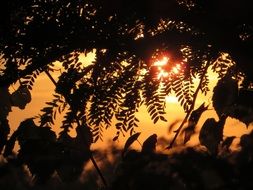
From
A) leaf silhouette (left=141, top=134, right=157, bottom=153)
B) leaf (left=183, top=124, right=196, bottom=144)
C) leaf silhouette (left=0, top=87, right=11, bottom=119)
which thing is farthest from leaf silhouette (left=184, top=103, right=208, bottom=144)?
leaf silhouette (left=0, top=87, right=11, bottom=119)

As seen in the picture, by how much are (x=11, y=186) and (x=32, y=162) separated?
19 centimetres

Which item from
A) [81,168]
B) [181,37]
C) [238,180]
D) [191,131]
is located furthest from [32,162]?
[181,37]

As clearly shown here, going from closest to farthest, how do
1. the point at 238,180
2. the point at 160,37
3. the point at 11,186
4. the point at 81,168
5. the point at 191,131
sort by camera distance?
the point at 238,180, the point at 11,186, the point at 81,168, the point at 191,131, the point at 160,37

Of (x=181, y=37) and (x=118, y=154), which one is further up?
A: (x=181, y=37)

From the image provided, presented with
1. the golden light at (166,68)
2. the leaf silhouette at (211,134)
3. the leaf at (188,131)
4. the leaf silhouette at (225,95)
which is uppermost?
the golden light at (166,68)

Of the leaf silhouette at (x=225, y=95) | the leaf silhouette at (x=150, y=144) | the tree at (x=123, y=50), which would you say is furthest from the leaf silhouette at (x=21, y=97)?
the leaf silhouette at (x=225, y=95)

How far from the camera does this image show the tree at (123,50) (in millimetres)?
1887

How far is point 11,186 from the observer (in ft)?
4.22

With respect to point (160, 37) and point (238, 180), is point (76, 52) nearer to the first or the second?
point (160, 37)

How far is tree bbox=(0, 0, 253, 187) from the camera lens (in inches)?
74.3

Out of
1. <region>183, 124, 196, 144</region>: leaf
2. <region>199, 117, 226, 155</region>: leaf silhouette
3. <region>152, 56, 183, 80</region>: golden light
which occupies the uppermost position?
<region>152, 56, 183, 80</region>: golden light

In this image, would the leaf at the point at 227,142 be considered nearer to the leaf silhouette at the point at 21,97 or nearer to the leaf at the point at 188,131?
the leaf at the point at 188,131

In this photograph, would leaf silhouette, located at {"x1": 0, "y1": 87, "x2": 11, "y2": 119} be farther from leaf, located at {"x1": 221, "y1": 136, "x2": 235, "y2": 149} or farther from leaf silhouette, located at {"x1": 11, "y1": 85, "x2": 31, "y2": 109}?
leaf, located at {"x1": 221, "y1": 136, "x2": 235, "y2": 149}

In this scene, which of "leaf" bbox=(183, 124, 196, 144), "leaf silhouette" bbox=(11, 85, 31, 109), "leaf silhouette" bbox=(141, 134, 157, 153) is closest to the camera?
"leaf silhouette" bbox=(141, 134, 157, 153)
